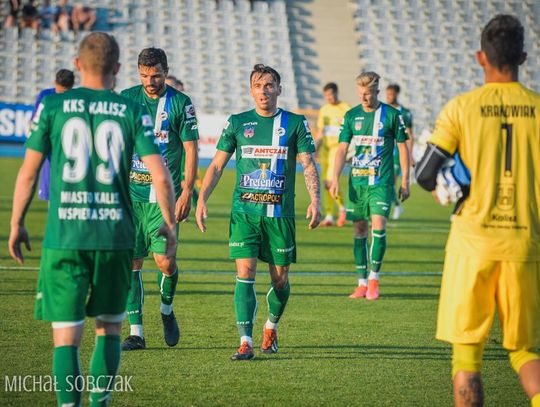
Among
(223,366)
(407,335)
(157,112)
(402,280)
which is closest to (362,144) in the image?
(402,280)

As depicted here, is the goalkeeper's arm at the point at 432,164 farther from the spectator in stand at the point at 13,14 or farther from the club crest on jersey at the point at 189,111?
the spectator in stand at the point at 13,14

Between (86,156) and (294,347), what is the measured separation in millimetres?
3491

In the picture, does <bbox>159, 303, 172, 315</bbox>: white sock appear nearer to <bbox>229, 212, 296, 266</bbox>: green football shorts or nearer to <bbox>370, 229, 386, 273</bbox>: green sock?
<bbox>229, 212, 296, 266</bbox>: green football shorts

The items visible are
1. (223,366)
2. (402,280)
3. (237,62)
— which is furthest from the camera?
(237,62)

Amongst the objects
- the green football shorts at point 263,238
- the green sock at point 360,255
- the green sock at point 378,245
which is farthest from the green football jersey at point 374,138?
the green football shorts at point 263,238

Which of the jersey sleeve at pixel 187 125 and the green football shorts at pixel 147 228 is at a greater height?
the jersey sleeve at pixel 187 125

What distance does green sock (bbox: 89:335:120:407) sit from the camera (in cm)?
497

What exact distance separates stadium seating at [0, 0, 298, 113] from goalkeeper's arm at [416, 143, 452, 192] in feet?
99.5

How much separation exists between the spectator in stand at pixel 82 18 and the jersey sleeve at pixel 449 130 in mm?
32132

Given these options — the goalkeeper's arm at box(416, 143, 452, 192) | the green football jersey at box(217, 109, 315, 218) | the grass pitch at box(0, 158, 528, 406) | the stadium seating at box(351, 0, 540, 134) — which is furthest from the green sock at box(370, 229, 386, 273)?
the stadium seating at box(351, 0, 540, 134)

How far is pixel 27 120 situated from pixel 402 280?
72.0 feet

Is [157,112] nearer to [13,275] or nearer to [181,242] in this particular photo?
[13,275]

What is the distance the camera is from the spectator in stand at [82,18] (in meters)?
35.3

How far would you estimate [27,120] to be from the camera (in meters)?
31.4
